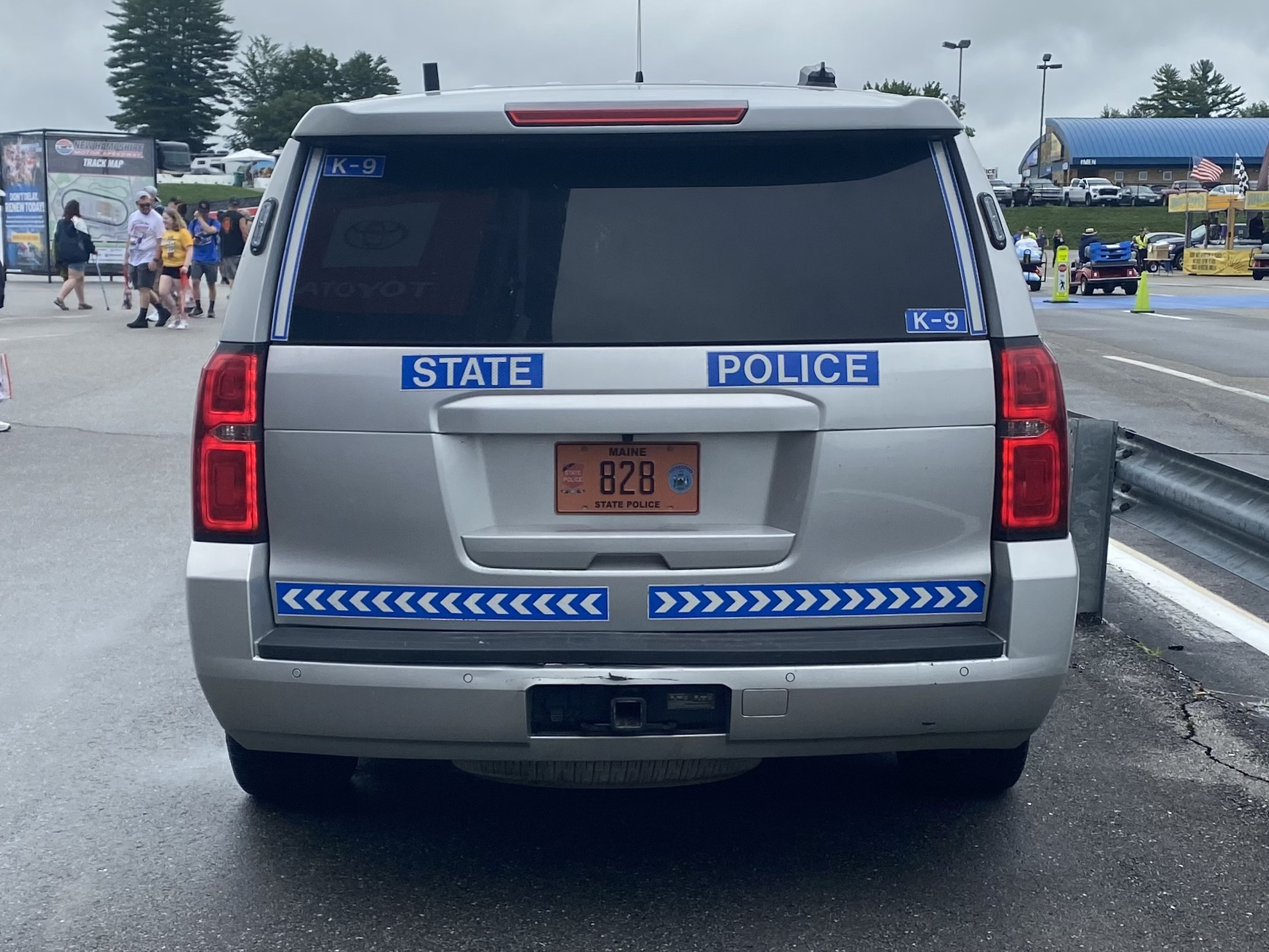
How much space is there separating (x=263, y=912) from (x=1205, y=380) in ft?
50.1

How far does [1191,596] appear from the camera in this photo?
710cm

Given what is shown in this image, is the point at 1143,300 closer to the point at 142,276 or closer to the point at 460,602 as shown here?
the point at 142,276

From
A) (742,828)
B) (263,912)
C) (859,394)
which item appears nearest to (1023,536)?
(859,394)

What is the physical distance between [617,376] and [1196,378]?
50.1ft

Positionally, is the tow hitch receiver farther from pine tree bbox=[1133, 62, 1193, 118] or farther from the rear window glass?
pine tree bbox=[1133, 62, 1193, 118]

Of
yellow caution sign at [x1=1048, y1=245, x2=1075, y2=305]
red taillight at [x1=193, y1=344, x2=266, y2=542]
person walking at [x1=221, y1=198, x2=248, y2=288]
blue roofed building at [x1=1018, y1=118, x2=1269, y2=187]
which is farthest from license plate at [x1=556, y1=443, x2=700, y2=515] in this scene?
blue roofed building at [x1=1018, y1=118, x2=1269, y2=187]

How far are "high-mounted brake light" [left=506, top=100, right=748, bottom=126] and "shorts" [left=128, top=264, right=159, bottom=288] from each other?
1956 cm

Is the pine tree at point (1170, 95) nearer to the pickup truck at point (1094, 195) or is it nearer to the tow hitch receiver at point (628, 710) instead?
the pickup truck at point (1094, 195)

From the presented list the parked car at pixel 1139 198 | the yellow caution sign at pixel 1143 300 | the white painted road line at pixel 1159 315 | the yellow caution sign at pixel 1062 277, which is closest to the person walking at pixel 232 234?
the white painted road line at pixel 1159 315

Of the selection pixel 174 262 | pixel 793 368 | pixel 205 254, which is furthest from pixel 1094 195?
pixel 793 368

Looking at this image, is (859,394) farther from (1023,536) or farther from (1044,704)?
(1044,704)

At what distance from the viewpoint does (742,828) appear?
4.17m

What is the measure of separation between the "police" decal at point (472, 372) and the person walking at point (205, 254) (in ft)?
69.4

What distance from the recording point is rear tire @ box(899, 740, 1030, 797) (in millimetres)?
4207
